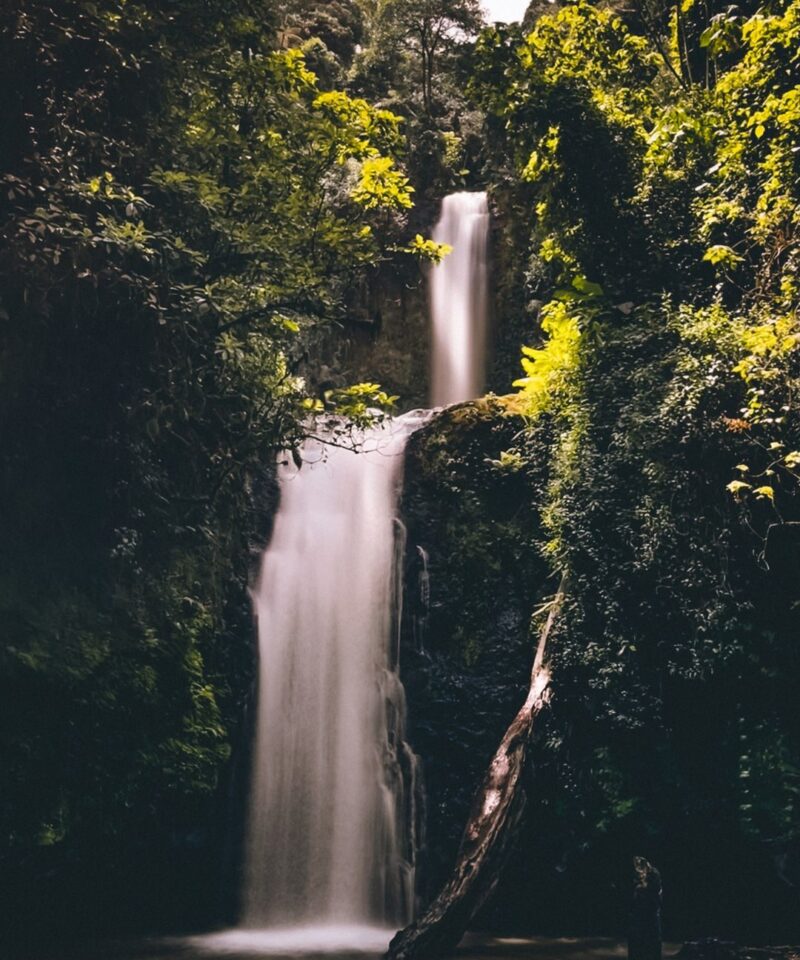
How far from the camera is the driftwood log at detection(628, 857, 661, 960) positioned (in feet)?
21.9

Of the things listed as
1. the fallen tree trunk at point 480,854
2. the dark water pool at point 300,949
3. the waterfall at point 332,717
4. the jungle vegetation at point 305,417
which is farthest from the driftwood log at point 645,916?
the waterfall at point 332,717

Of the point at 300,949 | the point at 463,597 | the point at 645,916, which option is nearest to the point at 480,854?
the point at 645,916

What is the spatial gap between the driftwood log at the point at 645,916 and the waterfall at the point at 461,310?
46.0 ft

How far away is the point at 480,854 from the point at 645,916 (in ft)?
6.22

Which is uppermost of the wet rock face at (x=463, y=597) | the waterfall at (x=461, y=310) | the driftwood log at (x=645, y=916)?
the waterfall at (x=461, y=310)

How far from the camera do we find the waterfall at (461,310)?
20.1 m

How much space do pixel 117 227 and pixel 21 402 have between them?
1914 millimetres

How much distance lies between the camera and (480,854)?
8148 mm

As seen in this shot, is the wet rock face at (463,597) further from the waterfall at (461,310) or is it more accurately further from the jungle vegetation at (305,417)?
the waterfall at (461,310)

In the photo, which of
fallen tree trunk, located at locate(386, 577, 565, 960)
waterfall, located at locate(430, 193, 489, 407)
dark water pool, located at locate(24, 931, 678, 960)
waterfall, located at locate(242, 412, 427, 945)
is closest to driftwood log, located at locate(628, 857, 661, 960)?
dark water pool, located at locate(24, 931, 678, 960)

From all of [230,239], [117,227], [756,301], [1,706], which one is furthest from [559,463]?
[1,706]

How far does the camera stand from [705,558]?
356 inches

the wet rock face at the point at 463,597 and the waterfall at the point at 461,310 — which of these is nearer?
the wet rock face at the point at 463,597

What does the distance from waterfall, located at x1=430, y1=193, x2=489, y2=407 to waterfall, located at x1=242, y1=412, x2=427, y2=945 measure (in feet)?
21.9
